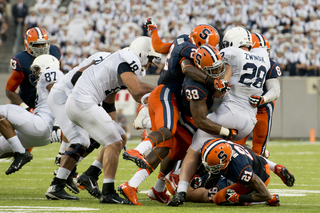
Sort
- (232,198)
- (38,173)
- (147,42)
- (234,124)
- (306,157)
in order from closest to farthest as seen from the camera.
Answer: (232,198) < (234,124) < (147,42) < (38,173) < (306,157)

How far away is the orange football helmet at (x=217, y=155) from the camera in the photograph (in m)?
4.62

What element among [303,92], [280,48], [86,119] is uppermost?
[86,119]

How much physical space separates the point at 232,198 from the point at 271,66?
1.98 meters

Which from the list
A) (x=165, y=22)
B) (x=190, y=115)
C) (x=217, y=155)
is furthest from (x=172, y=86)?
(x=165, y=22)

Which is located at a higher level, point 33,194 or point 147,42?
point 147,42

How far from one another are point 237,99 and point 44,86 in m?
2.54

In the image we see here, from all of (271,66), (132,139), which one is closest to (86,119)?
(271,66)

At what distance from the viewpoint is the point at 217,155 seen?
4609 millimetres

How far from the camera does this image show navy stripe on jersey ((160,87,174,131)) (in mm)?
4902

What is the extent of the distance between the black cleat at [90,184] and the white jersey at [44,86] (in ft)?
4.70

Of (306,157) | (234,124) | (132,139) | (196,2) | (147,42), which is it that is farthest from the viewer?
(196,2)

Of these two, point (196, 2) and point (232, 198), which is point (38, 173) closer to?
point (232, 198)

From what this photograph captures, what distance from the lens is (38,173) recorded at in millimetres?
7879

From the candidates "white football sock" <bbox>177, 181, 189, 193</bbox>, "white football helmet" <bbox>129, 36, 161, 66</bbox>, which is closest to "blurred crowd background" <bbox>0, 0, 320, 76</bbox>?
"white football helmet" <bbox>129, 36, 161, 66</bbox>
